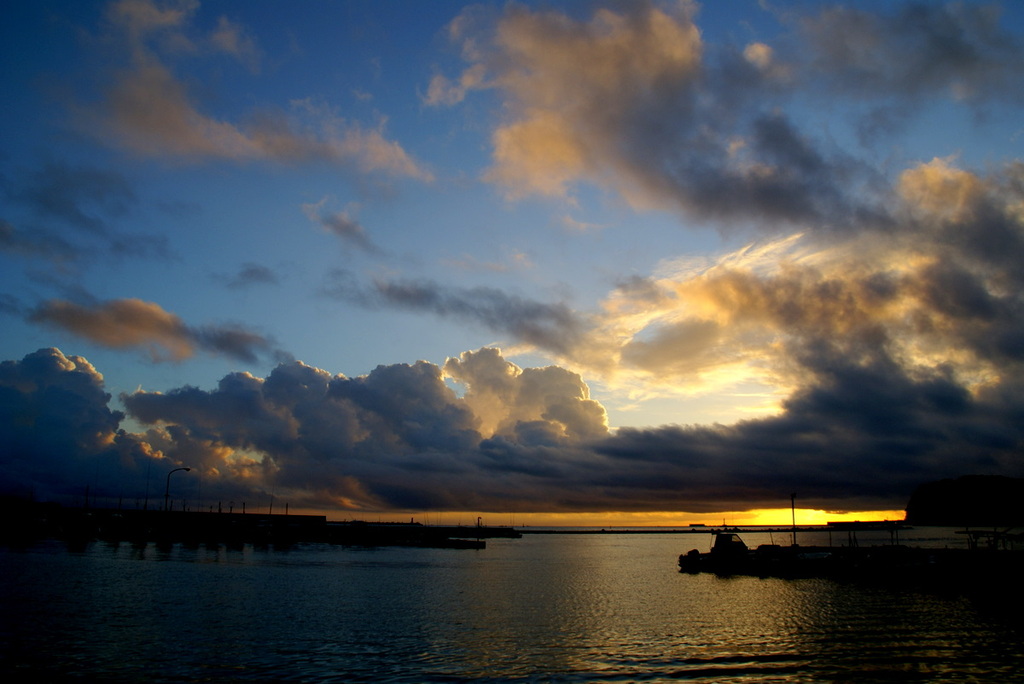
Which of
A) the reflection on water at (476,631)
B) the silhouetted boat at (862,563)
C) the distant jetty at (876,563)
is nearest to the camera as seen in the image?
the reflection on water at (476,631)

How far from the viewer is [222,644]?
3916 centimetres

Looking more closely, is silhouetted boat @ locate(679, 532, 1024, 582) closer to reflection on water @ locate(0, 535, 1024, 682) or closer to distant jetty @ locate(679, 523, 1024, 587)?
distant jetty @ locate(679, 523, 1024, 587)

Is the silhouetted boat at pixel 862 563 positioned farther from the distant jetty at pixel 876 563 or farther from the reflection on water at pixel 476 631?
the reflection on water at pixel 476 631

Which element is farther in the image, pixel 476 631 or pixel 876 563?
pixel 876 563

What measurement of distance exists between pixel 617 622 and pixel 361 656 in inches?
906

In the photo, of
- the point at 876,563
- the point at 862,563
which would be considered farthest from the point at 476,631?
the point at 862,563

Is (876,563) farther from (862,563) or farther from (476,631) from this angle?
(476,631)

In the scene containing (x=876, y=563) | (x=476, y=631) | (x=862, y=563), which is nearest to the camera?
(x=476, y=631)

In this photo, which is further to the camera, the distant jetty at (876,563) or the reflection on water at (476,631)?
the distant jetty at (876,563)

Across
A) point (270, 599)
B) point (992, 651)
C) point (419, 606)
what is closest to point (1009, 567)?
point (992, 651)

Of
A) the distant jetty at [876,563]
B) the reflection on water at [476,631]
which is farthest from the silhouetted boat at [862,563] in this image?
the reflection on water at [476,631]

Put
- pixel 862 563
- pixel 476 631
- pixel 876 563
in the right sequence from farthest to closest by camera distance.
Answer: pixel 862 563, pixel 876 563, pixel 476 631

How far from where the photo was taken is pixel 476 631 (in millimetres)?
46094

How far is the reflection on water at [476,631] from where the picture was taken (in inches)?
1330
